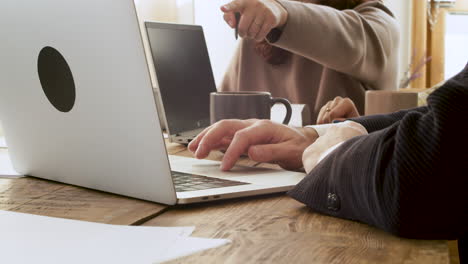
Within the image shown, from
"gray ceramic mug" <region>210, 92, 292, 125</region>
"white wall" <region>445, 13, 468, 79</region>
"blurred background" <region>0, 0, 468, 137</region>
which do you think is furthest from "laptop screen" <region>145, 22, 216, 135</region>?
"white wall" <region>445, 13, 468, 79</region>

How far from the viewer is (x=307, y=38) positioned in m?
1.42

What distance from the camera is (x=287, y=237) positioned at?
0.40 metres

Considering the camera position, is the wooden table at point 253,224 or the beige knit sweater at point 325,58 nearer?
the wooden table at point 253,224

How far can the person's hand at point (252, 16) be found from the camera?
3.34 ft

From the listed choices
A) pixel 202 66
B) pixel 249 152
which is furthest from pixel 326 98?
pixel 249 152

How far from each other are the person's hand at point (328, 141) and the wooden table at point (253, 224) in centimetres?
9

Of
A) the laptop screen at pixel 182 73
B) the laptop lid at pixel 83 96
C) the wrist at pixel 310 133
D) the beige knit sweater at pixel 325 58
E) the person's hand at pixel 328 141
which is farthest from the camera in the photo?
the beige knit sweater at pixel 325 58

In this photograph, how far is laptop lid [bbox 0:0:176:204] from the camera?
0.47 meters

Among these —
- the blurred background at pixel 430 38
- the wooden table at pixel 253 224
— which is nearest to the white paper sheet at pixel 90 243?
the wooden table at pixel 253 224

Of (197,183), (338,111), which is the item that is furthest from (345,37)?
(197,183)

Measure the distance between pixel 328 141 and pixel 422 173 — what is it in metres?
0.27

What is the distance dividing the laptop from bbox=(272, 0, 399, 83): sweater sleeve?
77 cm

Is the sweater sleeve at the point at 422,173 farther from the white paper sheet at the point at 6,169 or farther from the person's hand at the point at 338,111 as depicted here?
the person's hand at the point at 338,111

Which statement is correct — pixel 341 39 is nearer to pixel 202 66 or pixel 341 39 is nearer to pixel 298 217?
pixel 202 66
